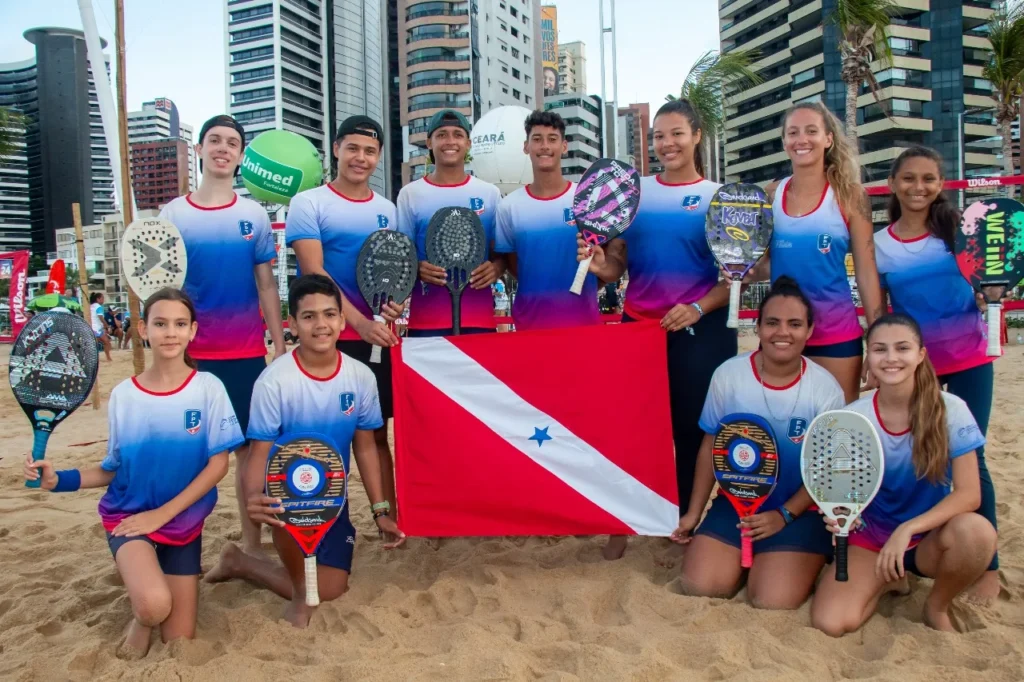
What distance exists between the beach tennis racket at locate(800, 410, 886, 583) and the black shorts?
2.09m

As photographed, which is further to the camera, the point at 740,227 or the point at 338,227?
the point at 338,227

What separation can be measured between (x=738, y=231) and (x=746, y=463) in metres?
1.07

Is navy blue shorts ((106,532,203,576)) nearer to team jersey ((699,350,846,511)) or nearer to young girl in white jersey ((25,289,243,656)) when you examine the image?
young girl in white jersey ((25,289,243,656))

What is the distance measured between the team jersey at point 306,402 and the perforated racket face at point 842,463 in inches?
76.6

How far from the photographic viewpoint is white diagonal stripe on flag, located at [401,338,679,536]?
3627 mm

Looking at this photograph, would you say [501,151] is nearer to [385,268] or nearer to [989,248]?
[385,268]

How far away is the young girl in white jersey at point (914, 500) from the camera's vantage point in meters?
2.79

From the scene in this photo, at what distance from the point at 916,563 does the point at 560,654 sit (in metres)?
1.48

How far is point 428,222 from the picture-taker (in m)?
4.05

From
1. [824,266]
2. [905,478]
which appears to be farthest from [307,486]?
[824,266]

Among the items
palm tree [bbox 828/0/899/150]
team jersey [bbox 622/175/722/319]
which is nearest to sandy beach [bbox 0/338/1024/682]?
team jersey [bbox 622/175/722/319]

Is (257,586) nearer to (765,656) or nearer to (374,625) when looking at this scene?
(374,625)

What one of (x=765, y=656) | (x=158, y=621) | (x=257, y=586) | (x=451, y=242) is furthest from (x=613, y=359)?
(x=158, y=621)

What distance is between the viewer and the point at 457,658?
2.71m
